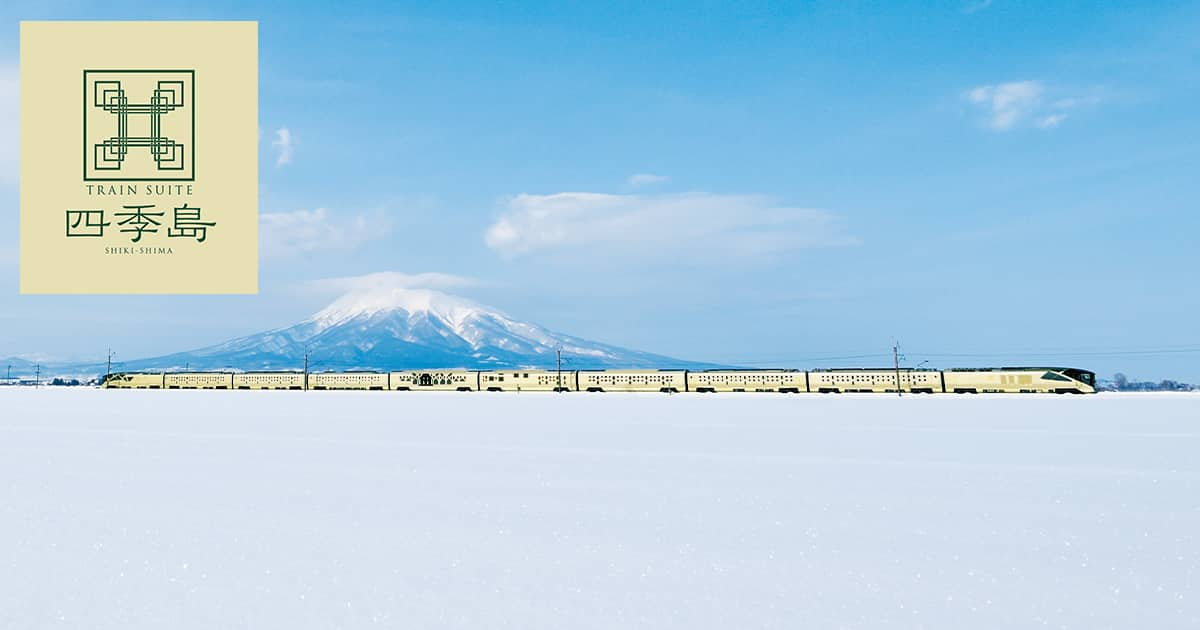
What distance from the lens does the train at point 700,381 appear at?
10500 centimetres

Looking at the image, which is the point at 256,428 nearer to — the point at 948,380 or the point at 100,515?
the point at 100,515

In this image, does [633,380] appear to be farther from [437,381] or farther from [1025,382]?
[1025,382]

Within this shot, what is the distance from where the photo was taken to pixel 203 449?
25281mm

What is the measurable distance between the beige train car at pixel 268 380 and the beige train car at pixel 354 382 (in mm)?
3008

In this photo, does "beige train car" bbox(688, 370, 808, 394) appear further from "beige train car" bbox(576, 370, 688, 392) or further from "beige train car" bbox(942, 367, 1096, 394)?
"beige train car" bbox(942, 367, 1096, 394)

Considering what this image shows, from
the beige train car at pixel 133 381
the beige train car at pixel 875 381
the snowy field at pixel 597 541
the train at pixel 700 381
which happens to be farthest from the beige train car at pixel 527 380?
the snowy field at pixel 597 541

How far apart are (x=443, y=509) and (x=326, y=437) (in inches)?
737

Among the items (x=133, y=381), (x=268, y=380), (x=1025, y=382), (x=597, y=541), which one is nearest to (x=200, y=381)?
(x=268, y=380)

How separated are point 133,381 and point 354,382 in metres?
58.5

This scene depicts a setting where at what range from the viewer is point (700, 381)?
118 metres

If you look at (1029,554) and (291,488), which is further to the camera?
(291,488)

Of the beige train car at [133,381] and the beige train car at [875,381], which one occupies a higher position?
the beige train car at [133,381]

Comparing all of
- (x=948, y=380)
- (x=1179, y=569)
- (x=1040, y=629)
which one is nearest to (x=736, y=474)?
(x=1179, y=569)

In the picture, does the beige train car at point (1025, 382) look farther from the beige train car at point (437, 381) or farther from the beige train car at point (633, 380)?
the beige train car at point (437, 381)
